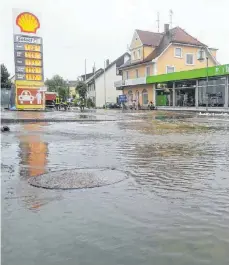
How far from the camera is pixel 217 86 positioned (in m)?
41.1

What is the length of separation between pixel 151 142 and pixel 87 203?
6.89m

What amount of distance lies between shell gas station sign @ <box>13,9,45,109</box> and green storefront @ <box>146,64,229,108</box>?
1754cm

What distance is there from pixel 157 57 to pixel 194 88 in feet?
37.1

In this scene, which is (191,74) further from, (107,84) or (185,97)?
(107,84)

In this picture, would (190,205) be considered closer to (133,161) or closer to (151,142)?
(133,161)

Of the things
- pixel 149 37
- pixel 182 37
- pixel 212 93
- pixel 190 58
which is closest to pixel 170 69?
pixel 190 58

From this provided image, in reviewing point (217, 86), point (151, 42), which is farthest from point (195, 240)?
point (151, 42)

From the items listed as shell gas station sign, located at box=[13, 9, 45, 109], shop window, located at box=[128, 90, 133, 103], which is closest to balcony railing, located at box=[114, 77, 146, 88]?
shop window, located at box=[128, 90, 133, 103]

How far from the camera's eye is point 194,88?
148 ft

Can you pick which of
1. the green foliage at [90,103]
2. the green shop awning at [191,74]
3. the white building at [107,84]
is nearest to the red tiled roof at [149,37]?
the green shop awning at [191,74]

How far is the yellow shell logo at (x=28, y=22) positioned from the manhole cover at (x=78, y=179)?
35.4 metres

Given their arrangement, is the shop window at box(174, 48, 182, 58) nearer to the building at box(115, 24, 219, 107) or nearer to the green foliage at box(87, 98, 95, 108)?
the building at box(115, 24, 219, 107)

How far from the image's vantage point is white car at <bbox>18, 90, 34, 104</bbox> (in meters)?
41.0

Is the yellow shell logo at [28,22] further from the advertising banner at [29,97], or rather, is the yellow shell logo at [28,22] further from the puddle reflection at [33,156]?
the puddle reflection at [33,156]
